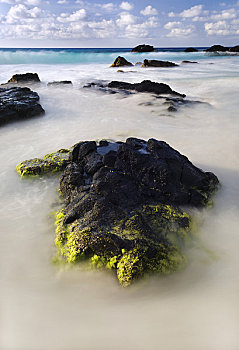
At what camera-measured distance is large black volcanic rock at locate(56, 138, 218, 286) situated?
8.55 feet

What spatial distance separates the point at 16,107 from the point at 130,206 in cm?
667

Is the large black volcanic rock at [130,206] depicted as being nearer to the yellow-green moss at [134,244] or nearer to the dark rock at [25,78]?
the yellow-green moss at [134,244]

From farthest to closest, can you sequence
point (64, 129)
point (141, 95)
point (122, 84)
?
point (122, 84) → point (141, 95) → point (64, 129)

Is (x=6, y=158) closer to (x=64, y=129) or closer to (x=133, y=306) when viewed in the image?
(x=64, y=129)

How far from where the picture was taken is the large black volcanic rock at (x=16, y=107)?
7748 mm

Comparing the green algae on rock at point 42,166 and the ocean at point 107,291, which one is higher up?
the green algae on rock at point 42,166

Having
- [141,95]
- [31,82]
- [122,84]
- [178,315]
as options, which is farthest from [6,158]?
[31,82]

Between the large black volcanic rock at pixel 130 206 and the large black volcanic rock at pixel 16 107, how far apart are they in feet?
15.0

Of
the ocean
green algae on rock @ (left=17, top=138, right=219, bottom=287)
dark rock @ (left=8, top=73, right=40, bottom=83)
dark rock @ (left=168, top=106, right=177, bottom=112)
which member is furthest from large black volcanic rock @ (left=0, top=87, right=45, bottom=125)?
dark rock @ (left=8, top=73, right=40, bottom=83)

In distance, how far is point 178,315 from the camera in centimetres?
221

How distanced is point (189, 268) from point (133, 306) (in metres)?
0.75

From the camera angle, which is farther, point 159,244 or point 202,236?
point 202,236

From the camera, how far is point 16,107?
812 centimetres

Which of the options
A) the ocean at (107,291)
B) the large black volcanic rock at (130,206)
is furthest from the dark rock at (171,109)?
the large black volcanic rock at (130,206)
